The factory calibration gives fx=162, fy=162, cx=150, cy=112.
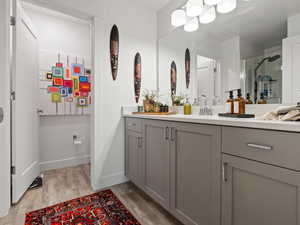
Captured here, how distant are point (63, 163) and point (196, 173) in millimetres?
2329

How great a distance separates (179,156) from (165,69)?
4.74 ft

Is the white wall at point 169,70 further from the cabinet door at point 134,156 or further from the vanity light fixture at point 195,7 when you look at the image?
the cabinet door at point 134,156

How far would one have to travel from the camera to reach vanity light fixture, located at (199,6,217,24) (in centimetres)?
168

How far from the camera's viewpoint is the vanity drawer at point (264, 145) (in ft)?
2.22

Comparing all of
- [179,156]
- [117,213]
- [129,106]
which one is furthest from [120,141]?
[179,156]

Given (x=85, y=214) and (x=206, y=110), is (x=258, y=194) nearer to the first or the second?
(x=206, y=110)

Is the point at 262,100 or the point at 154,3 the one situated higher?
the point at 154,3

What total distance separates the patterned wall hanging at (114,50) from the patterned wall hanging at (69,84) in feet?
3.16

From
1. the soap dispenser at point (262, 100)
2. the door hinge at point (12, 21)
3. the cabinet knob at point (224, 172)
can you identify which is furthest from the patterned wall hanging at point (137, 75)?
the cabinet knob at point (224, 172)

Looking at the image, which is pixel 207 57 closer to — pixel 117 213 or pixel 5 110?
pixel 117 213

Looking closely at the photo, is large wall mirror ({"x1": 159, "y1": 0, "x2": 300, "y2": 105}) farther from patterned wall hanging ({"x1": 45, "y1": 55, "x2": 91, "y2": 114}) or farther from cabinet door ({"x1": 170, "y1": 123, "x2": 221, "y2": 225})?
patterned wall hanging ({"x1": 45, "y1": 55, "x2": 91, "y2": 114})

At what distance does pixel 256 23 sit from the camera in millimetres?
1363

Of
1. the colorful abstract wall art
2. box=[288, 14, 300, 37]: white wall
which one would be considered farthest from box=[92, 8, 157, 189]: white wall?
box=[288, 14, 300, 37]: white wall

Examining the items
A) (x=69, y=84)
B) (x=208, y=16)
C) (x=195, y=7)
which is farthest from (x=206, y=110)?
(x=69, y=84)
